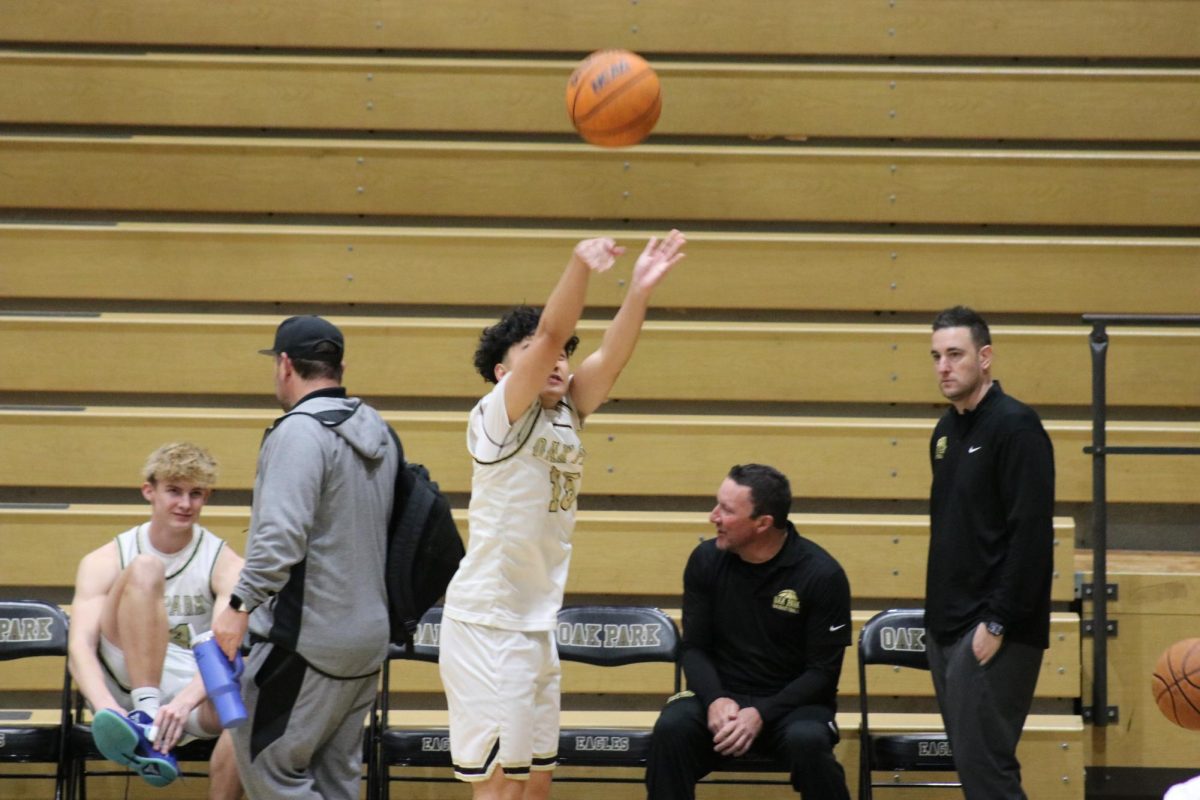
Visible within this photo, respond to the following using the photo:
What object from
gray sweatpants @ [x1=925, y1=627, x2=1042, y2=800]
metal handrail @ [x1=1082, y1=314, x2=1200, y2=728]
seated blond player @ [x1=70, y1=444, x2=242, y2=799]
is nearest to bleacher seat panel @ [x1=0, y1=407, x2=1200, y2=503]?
metal handrail @ [x1=1082, y1=314, x2=1200, y2=728]

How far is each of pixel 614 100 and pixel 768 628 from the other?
1949 mm

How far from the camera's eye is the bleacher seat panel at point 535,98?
6.27m

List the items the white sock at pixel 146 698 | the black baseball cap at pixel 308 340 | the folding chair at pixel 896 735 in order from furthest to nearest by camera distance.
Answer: the folding chair at pixel 896 735 < the white sock at pixel 146 698 < the black baseball cap at pixel 308 340

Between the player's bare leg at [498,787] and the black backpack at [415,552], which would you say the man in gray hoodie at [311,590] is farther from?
the player's bare leg at [498,787]

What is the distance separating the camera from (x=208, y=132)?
Answer: 6348mm

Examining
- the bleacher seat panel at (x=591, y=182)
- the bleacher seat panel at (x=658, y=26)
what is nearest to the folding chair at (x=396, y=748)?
the bleacher seat panel at (x=591, y=182)

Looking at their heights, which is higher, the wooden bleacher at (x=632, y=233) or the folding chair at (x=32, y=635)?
the wooden bleacher at (x=632, y=233)

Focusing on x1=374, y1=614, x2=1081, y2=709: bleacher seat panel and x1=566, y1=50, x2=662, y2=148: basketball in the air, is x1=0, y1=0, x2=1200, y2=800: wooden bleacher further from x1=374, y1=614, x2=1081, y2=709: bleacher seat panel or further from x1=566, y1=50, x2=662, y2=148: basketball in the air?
x1=566, y1=50, x2=662, y2=148: basketball in the air

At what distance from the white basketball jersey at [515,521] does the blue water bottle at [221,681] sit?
2.04ft

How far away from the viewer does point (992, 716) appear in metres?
4.16

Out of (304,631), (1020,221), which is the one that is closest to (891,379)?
(1020,221)

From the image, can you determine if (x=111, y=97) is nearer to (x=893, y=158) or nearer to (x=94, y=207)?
(x=94, y=207)

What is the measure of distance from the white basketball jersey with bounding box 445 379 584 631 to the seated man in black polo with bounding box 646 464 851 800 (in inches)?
46.4

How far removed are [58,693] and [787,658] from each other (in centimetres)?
312
